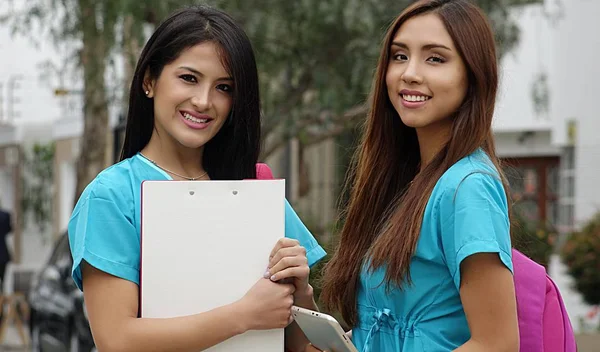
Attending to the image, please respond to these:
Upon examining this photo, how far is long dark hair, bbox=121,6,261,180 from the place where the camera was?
2725 millimetres

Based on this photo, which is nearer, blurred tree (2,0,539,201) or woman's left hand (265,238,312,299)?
woman's left hand (265,238,312,299)

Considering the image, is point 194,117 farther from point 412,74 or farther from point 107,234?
point 412,74

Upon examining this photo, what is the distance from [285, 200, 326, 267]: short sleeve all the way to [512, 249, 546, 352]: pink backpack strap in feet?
1.80

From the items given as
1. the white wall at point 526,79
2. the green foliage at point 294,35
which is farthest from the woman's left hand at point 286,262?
the white wall at point 526,79

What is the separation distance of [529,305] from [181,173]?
0.91 m

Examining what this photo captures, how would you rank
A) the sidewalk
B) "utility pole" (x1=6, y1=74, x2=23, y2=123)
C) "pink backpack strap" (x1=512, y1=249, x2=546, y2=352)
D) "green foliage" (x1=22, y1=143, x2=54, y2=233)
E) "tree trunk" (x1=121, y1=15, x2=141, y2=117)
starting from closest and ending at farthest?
"pink backpack strap" (x1=512, y1=249, x2=546, y2=352) → "tree trunk" (x1=121, y1=15, x2=141, y2=117) → the sidewalk → "utility pole" (x1=6, y1=74, x2=23, y2=123) → "green foliage" (x1=22, y1=143, x2=54, y2=233)

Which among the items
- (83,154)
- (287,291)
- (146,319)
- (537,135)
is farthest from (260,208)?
(537,135)

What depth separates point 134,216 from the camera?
8.52 ft

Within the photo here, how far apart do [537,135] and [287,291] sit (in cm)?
2702

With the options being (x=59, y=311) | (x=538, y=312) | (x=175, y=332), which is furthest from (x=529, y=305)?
(x=59, y=311)

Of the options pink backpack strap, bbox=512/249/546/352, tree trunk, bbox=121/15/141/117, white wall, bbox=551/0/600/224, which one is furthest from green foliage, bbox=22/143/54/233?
pink backpack strap, bbox=512/249/546/352

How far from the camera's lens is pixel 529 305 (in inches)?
101

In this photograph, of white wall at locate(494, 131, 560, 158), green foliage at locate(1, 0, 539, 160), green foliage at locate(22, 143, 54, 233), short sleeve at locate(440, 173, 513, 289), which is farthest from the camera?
white wall at locate(494, 131, 560, 158)

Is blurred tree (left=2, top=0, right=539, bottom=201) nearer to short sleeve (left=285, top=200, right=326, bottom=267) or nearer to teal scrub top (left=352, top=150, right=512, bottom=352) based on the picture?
short sleeve (left=285, top=200, right=326, bottom=267)
